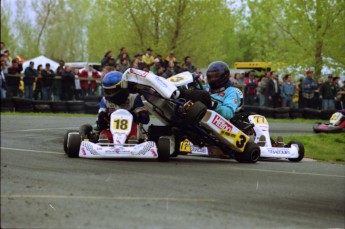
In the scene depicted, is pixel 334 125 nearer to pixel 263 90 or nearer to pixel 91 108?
pixel 263 90

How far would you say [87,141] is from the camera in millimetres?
7957

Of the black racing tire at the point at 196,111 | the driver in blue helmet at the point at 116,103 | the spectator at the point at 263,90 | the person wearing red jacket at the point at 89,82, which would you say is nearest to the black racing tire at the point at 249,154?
the black racing tire at the point at 196,111

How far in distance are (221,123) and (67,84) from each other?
11.0m

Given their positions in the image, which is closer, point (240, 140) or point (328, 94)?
point (240, 140)

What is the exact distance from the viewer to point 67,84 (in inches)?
733

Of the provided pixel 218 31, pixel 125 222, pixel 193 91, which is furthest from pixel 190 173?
pixel 218 31

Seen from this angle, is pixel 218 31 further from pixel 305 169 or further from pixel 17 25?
pixel 17 25

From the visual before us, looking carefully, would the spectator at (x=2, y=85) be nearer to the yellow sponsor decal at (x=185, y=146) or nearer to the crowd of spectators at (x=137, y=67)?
the crowd of spectators at (x=137, y=67)

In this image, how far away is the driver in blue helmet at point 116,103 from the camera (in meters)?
8.21

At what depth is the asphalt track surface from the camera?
165 inches

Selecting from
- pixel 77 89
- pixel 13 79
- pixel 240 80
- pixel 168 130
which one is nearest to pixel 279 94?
pixel 240 80

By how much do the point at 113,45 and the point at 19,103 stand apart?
11.6 metres

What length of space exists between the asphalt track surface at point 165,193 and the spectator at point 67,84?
10243 millimetres

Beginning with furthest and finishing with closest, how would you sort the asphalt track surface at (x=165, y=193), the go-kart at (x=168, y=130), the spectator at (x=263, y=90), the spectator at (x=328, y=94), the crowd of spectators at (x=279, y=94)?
the spectator at (x=263, y=90), the crowd of spectators at (x=279, y=94), the spectator at (x=328, y=94), the go-kart at (x=168, y=130), the asphalt track surface at (x=165, y=193)
